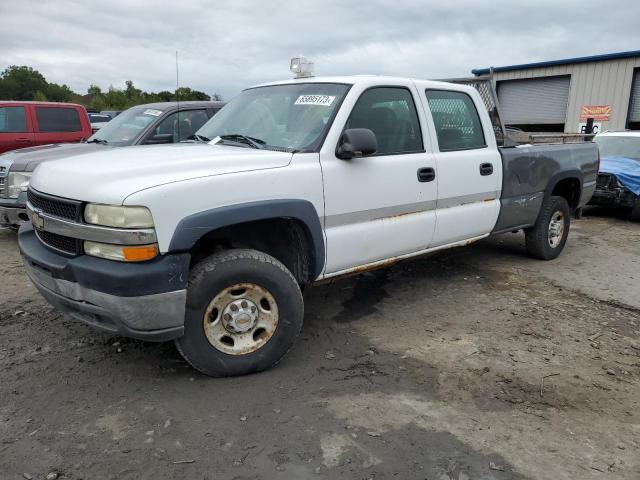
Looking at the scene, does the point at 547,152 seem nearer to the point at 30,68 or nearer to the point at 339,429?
the point at 339,429

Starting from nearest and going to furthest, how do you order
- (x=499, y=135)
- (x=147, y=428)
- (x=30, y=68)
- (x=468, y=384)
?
(x=147, y=428) < (x=468, y=384) < (x=499, y=135) < (x=30, y=68)

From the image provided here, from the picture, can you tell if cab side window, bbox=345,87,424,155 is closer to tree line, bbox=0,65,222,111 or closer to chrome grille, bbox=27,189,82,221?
chrome grille, bbox=27,189,82,221

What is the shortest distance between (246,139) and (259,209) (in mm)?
954

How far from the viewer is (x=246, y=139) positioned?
3.97 metres

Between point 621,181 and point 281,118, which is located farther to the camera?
point 621,181

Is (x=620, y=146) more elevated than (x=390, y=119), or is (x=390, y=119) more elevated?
(x=390, y=119)

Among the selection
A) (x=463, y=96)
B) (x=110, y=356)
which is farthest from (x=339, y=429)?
(x=463, y=96)

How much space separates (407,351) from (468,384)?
569 mm

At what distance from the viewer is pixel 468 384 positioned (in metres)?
3.35

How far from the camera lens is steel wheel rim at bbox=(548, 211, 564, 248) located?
6.18 m

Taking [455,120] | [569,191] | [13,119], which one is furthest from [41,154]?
[569,191]

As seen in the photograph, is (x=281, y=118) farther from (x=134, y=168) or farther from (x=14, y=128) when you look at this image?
(x=14, y=128)

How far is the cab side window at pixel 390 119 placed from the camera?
13.0 feet

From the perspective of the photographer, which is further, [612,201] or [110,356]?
[612,201]
